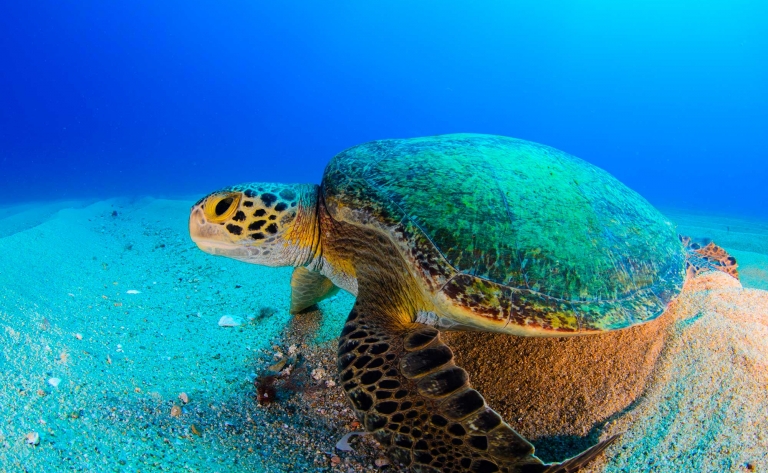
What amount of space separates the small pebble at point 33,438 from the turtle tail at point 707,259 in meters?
4.14

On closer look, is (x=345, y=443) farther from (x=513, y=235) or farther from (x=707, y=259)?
(x=707, y=259)

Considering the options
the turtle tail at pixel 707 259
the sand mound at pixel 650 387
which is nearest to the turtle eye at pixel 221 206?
the sand mound at pixel 650 387

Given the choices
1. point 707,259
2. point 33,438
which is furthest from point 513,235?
point 707,259

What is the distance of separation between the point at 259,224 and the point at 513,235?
5.40 feet

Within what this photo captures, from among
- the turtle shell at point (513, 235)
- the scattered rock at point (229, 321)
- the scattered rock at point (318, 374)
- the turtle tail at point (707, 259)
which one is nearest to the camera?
the turtle shell at point (513, 235)

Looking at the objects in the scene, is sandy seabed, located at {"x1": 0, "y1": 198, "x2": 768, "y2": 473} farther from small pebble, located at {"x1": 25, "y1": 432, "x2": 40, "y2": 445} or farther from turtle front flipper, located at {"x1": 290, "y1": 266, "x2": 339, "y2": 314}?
turtle front flipper, located at {"x1": 290, "y1": 266, "x2": 339, "y2": 314}

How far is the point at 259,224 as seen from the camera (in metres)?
2.46

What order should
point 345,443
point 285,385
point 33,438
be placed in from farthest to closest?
point 285,385 < point 345,443 < point 33,438

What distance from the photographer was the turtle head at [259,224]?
7.75ft

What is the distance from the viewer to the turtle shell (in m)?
1.87

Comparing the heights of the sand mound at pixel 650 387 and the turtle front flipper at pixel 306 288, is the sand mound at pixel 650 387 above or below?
above

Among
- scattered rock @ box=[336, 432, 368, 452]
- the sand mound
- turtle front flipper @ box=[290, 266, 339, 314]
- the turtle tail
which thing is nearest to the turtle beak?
turtle front flipper @ box=[290, 266, 339, 314]

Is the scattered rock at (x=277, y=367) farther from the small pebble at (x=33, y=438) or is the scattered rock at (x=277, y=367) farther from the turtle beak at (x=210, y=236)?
the small pebble at (x=33, y=438)

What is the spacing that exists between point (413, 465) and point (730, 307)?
2.47 m
